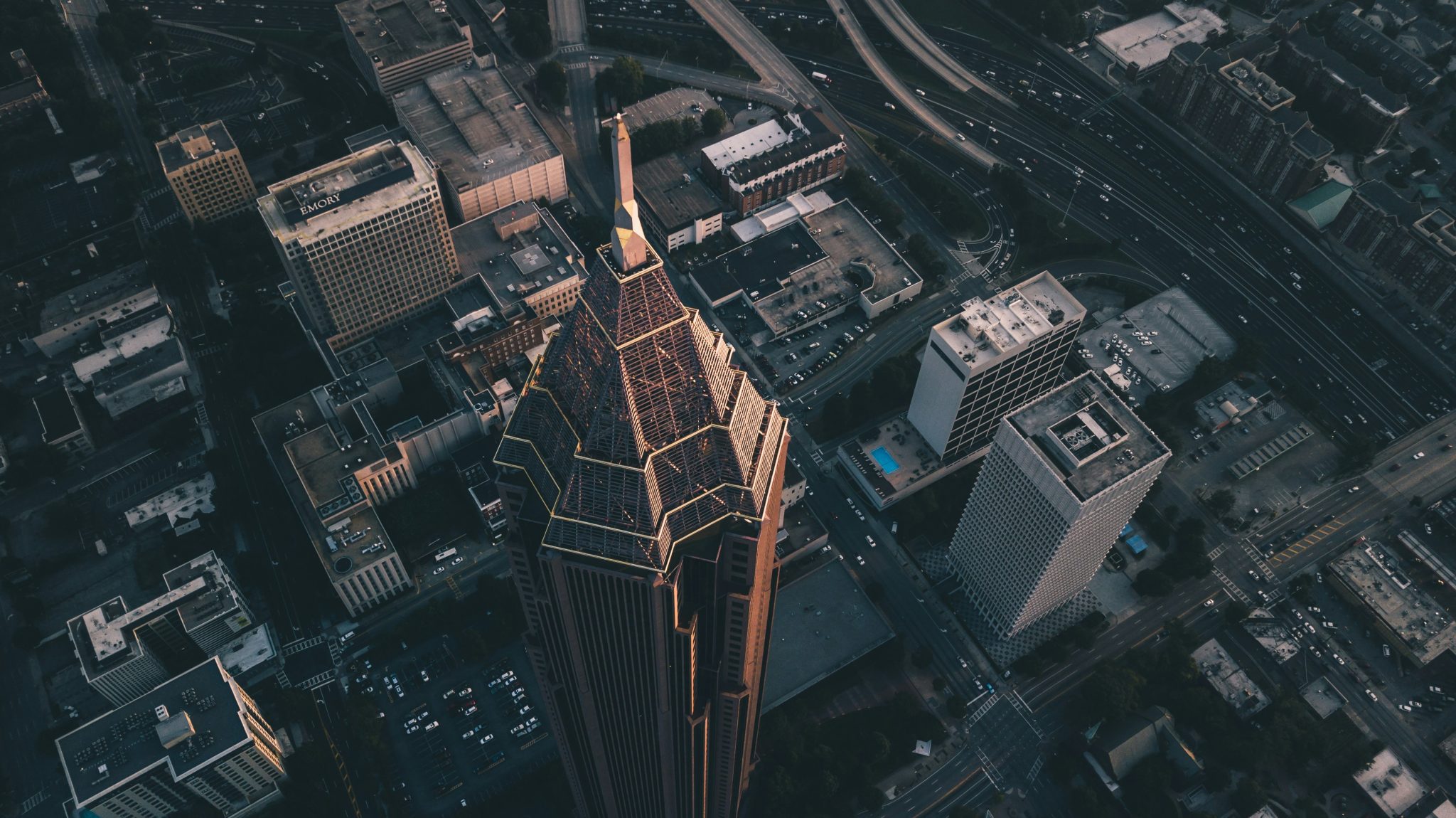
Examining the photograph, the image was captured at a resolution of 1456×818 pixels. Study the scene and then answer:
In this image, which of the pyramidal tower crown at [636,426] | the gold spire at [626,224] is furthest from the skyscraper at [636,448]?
the gold spire at [626,224]

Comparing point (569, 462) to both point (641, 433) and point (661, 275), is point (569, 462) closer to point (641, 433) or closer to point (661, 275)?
point (641, 433)

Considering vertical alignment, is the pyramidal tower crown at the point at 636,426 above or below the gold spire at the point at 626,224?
below

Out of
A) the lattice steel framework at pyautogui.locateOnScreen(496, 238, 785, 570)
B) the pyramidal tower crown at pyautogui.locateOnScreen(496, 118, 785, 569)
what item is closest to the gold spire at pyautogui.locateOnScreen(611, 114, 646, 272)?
the pyramidal tower crown at pyautogui.locateOnScreen(496, 118, 785, 569)

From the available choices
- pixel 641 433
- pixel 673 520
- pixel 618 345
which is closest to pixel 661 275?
pixel 618 345

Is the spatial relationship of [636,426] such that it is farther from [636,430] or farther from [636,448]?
[636,448]

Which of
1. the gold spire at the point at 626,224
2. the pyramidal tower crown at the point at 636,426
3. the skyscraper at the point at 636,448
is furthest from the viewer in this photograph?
the skyscraper at the point at 636,448

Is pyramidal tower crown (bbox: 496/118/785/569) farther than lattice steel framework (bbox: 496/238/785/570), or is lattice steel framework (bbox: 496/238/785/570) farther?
lattice steel framework (bbox: 496/238/785/570)

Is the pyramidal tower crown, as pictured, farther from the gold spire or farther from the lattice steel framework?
the gold spire

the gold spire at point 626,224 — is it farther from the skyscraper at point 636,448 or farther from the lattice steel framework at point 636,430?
the lattice steel framework at point 636,430

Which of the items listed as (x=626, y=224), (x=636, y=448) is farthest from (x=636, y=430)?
(x=626, y=224)

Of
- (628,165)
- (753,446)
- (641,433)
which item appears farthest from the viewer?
(753,446)

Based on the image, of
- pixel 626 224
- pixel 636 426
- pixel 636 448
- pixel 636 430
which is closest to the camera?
pixel 626 224
